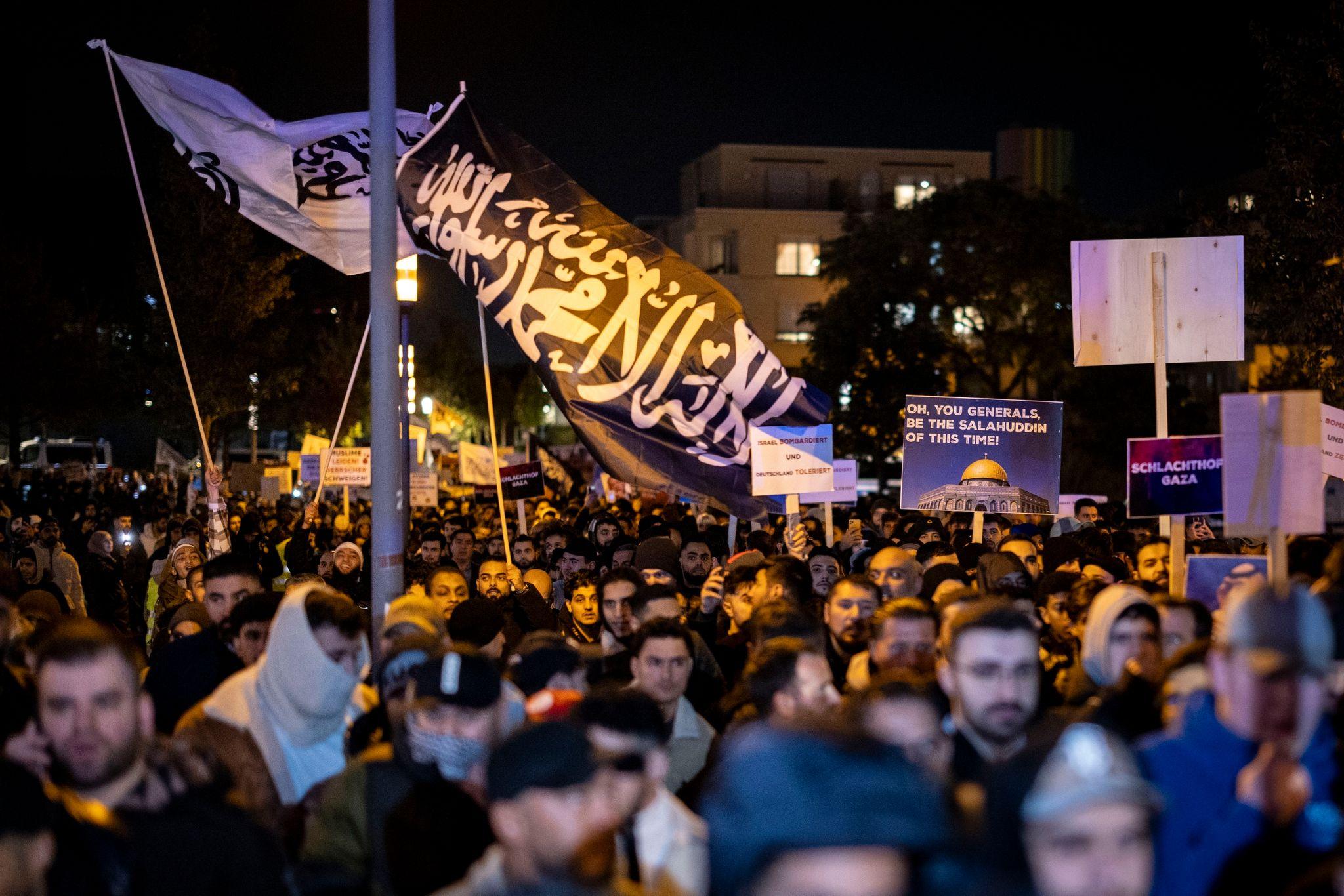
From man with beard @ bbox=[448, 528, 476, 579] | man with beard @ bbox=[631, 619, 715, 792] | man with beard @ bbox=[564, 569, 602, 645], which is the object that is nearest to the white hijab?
man with beard @ bbox=[631, 619, 715, 792]

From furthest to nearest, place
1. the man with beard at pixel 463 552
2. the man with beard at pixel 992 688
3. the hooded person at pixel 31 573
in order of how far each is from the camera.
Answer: the man with beard at pixel 463 552
the hooded person at pixel 31 573
the man with beard at pixel 992 688

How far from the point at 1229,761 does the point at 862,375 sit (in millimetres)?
35270

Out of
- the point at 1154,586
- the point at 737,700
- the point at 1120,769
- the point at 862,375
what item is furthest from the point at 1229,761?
the point at 862,375

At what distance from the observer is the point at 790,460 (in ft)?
30.0

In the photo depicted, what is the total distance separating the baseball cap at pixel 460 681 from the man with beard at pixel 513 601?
397 centimetres

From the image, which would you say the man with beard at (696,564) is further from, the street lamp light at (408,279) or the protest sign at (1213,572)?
the protest sign at (1213,572)

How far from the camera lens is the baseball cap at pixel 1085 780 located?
2771mm

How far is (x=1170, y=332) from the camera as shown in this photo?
27.9 feet

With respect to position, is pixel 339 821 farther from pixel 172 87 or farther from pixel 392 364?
pixel 172 87

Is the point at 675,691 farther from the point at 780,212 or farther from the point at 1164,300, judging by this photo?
the point at 780,212

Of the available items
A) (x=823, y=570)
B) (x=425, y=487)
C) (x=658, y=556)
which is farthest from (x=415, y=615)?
(x=425, y=487)

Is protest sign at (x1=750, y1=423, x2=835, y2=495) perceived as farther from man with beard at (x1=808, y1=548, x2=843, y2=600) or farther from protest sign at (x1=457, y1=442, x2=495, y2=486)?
protest sign at (x1=457, y1=442, x2=495, y2=486)

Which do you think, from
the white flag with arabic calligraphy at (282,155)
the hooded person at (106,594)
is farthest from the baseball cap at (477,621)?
the hooded person at (106,594)

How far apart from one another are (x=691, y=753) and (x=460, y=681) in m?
1.54
